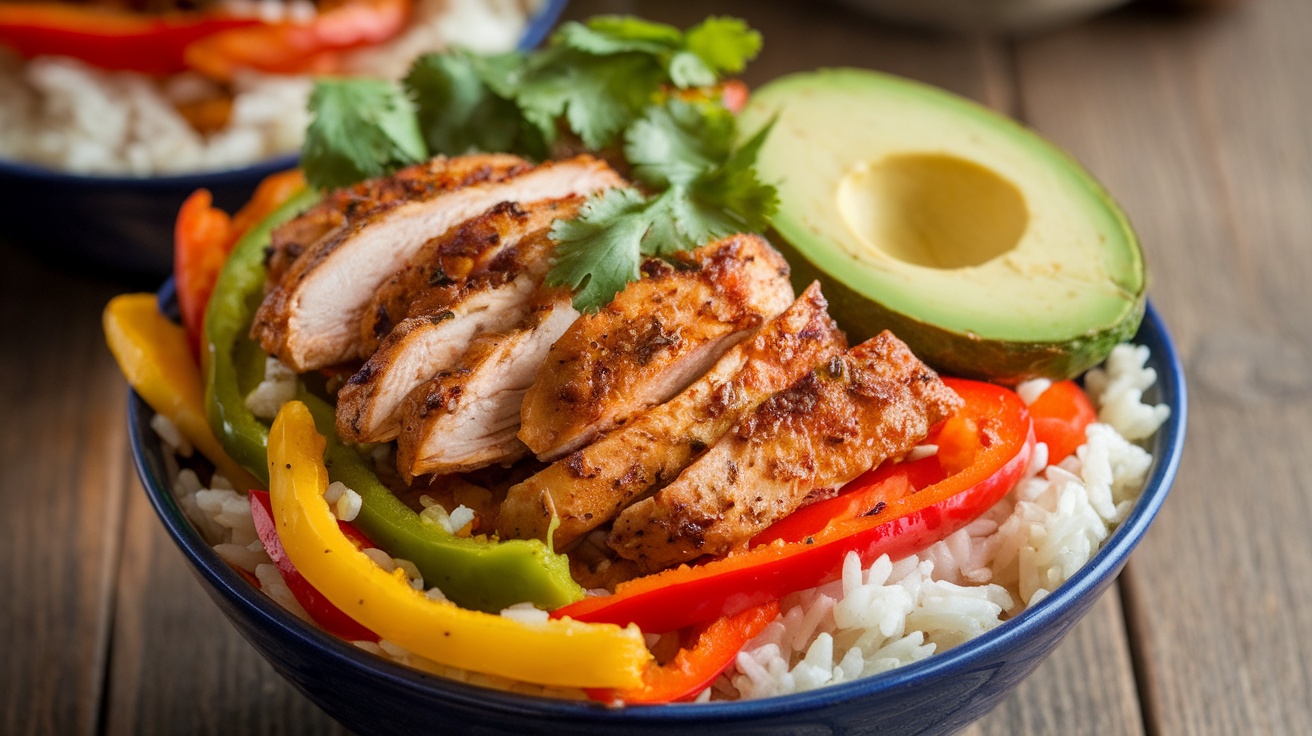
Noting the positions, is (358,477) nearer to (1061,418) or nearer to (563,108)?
(563,108)

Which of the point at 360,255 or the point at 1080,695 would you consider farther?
the point at 1080,695

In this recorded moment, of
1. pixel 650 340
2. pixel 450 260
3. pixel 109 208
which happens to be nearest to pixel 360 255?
pixel 450 260

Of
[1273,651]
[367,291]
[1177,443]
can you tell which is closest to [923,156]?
[1177,443]

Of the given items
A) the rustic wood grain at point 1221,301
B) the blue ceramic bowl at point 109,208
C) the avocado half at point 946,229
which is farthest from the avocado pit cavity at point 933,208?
the blue ceramic bowl at point 109,208

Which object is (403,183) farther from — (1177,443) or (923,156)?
(1177,443)

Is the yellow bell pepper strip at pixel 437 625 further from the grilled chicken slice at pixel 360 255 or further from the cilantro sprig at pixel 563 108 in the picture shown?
the cilantro sprig at pixel 563 108
